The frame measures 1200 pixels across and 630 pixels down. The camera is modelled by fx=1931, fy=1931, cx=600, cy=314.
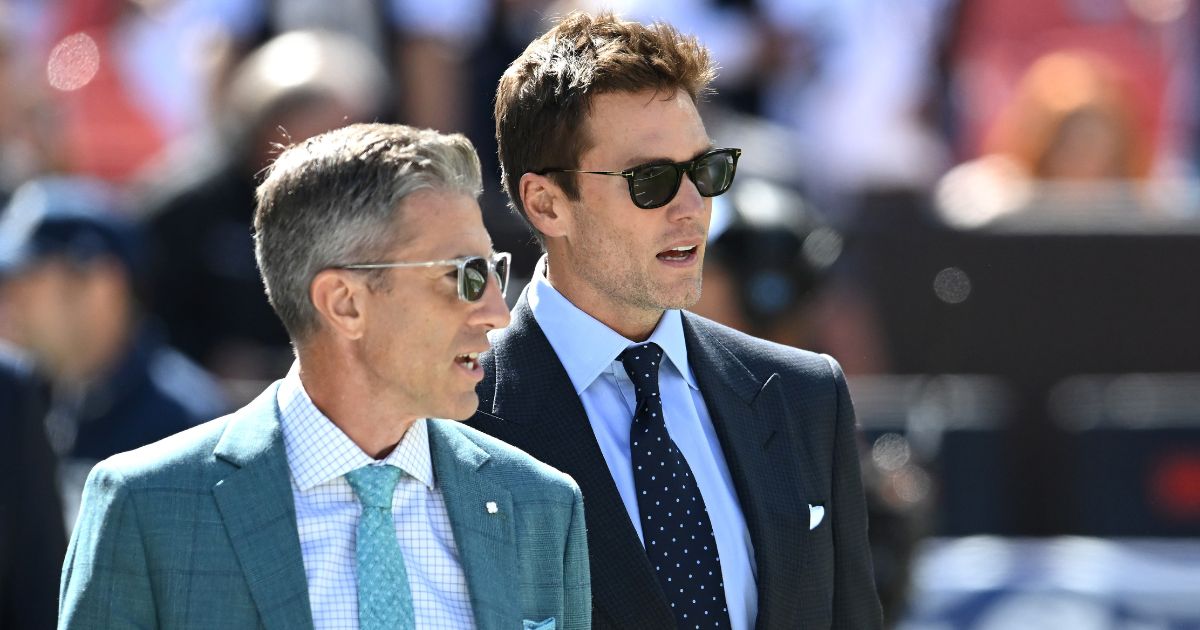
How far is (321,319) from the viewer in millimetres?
3053

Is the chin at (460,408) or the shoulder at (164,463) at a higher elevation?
the chin at (460,408)

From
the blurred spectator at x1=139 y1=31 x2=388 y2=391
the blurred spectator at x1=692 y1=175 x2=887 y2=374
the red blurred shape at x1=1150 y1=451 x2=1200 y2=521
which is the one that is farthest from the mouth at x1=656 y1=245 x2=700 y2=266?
the red blurred shape at x1=1150 y1=451 x2=1200 y2=521

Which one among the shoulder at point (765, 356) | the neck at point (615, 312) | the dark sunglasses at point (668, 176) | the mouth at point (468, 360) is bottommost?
the shoulder at point (765, 356)

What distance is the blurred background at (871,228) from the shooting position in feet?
20.6

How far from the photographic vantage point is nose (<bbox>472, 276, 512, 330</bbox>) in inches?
121

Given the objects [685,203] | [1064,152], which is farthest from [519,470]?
[1064,152]

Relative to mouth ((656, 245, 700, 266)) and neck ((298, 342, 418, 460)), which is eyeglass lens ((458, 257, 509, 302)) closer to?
neck ((298, 342, 418, 460))

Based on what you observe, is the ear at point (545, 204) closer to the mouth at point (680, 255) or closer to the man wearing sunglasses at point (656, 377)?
the man wearing sunglasses at point (656, 377)

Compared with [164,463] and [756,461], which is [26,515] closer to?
[164,463]

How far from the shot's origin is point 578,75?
139 inches

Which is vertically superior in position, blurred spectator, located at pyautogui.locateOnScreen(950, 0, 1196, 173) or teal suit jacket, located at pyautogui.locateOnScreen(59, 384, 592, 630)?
blurred spectator, located at pyautogui.locateOnScreen(950, 0, 1196, 173)

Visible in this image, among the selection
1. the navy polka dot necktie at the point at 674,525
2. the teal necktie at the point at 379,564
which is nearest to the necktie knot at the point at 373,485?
the teal necktie at the point at 379,564

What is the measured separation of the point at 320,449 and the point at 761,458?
2.87ft

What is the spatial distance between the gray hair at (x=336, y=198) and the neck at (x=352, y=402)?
6 cm
